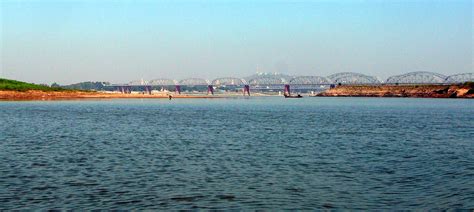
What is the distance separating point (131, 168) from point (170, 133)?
20504 millimetres

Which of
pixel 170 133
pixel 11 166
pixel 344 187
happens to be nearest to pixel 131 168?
pixel 11 166

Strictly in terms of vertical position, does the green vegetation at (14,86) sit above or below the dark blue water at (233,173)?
above

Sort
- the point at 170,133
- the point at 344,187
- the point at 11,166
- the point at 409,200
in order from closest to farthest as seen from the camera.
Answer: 1. the point at 409,200
2. the point at 344,187
3. the point at 11,166
4. the point at 170,133

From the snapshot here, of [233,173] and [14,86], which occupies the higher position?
[14,86]

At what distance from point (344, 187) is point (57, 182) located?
1086 cm

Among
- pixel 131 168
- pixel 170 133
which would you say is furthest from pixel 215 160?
pixel 170 133

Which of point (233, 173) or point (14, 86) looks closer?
point (233, 173)

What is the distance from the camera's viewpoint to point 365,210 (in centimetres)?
1723

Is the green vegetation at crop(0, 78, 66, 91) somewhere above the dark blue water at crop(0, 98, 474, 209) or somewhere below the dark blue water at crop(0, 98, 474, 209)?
above

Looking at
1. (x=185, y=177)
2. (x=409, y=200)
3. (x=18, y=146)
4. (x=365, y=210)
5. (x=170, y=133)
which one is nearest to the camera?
(x=365, y=210)

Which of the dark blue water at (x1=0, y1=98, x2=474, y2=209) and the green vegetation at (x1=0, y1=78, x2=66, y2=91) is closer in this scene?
the dark blue water at (x1=0, y1=98, x2=474, y2=209)

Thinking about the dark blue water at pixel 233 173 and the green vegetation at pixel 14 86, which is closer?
the dark blue water at pixel 233 173

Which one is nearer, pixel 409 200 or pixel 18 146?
pixel 409 200

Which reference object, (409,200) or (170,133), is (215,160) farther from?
(170,133)
